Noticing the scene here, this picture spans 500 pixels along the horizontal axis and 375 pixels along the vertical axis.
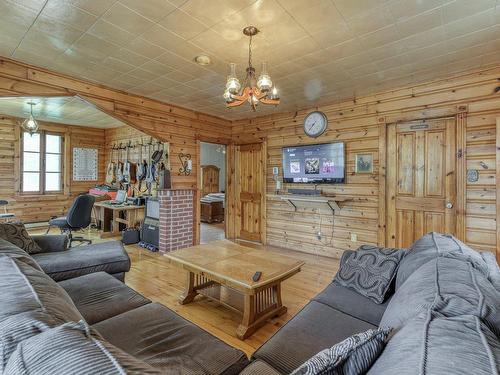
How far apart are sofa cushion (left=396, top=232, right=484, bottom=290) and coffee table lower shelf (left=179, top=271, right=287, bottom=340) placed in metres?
0.96

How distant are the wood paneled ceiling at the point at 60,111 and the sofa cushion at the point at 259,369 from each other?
15.3ft

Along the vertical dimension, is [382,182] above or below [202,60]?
below

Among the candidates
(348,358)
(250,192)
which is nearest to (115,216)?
(250,192)

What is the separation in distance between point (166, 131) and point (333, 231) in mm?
3324

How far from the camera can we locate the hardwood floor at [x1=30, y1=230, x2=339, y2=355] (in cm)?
227

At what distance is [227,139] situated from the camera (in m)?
5.65

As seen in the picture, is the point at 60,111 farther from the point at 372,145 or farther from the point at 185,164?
the point at 372,145

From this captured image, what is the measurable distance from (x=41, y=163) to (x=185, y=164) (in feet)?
14.4

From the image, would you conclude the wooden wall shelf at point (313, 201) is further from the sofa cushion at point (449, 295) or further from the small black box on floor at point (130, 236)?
the small black box on floor at point (130, 236)

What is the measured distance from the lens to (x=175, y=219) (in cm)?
464

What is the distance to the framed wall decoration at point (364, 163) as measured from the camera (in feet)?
13.1

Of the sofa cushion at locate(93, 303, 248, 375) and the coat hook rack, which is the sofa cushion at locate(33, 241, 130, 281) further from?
the coat hook rack

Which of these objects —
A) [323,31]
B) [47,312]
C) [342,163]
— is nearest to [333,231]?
[342,163]

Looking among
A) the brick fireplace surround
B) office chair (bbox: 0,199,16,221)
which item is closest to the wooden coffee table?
the brick fireplace surround
